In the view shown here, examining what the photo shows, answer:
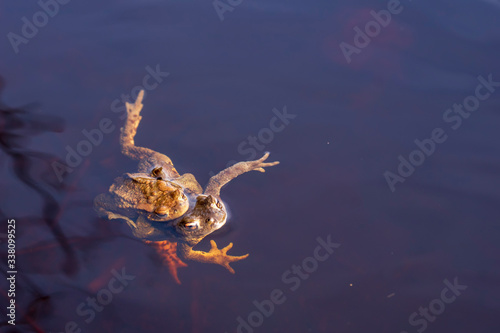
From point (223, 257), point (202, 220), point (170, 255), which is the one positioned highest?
point (202, 220)

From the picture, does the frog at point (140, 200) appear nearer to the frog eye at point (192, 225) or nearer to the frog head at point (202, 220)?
the frog head at point (202, 220)

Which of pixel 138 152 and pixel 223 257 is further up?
pixel 138 152

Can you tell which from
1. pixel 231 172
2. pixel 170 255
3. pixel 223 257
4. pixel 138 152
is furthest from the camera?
pixel 138 152

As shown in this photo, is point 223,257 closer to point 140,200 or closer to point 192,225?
point 192,225

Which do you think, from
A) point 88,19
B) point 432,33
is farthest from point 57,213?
point 432,33

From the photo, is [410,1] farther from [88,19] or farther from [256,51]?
[88,19]

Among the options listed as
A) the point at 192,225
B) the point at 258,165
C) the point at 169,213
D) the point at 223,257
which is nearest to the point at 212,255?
the point at 223,257
